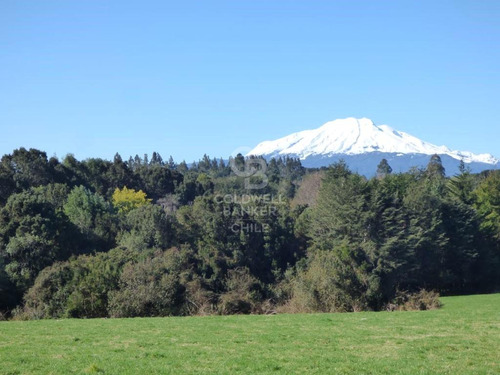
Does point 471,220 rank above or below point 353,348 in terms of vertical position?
above

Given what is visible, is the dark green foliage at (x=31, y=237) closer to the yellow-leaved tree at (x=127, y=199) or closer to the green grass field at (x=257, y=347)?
the green grass field at (x=257, y=347)

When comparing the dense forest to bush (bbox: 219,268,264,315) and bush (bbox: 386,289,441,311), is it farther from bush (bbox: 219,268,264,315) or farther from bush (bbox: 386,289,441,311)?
bush (bbox: 386,289,441,311)

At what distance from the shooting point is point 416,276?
4522 cm

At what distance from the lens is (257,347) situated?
12.2 m

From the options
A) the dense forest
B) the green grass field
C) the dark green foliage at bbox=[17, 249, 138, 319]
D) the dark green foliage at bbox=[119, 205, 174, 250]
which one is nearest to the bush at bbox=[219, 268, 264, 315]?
the dense forest

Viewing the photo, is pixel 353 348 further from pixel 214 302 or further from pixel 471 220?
pixel 471 220

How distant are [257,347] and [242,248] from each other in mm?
29701

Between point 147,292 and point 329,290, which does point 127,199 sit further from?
point 329,290

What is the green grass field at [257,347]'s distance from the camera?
1001cm

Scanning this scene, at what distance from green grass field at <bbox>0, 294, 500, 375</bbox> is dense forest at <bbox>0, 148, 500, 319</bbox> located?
12.1 meters

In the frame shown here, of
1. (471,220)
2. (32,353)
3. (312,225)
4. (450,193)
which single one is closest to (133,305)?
(32,353)

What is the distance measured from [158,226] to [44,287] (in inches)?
493

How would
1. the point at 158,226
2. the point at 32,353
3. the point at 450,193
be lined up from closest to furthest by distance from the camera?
the point at 32,353
the point at 158,226
the point at 450,193

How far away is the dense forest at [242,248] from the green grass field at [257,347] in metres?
12.1
